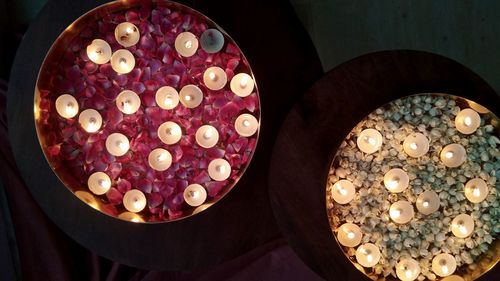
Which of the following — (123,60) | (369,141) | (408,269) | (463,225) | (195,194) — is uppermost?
(123,60)

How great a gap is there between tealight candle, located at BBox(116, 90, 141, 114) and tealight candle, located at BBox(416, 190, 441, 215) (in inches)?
30.1

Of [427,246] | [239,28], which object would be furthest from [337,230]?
[239,28]

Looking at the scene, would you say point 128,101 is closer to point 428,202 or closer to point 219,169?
point 219,169

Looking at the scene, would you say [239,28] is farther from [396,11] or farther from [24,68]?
[396,11]

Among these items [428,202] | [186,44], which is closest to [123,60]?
[186,44]

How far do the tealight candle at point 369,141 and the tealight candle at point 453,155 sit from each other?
166mm

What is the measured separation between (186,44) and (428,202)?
73 cm

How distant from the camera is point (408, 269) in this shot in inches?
46.1

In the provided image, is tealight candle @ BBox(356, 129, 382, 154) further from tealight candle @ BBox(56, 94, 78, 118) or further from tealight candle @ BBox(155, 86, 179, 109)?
tealight candle @ BBox(56, 94, 78, 118)

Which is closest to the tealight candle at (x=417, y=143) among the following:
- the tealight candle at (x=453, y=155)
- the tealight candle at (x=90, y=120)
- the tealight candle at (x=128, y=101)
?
the tealight candle at (x=453, y=155)

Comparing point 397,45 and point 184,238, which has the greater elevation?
point 397,45

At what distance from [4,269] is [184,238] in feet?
2.29

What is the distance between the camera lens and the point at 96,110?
4.08 feet

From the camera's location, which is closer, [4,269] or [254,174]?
→ [254,174]
